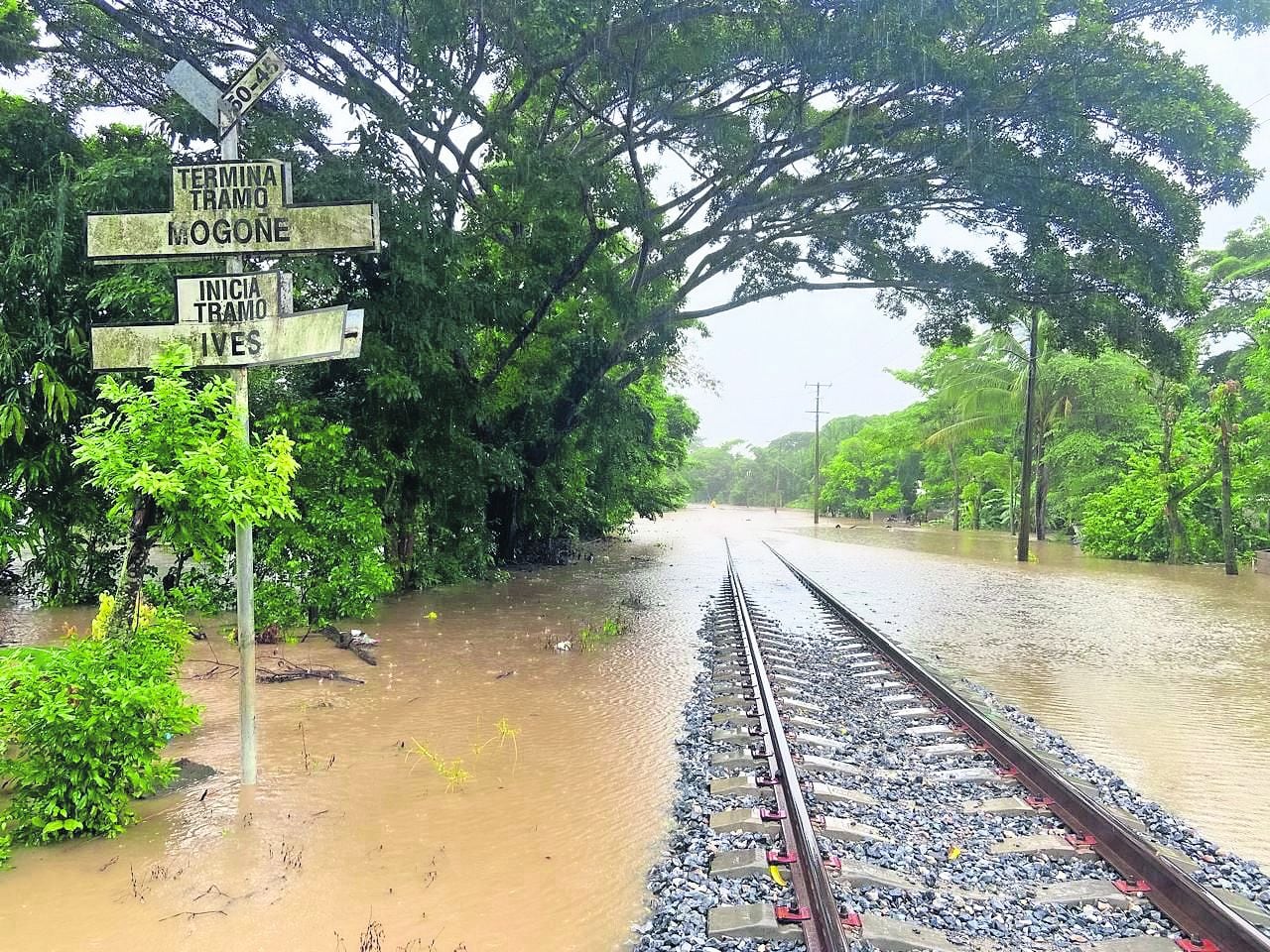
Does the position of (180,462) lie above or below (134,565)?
above

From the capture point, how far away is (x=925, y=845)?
420cm

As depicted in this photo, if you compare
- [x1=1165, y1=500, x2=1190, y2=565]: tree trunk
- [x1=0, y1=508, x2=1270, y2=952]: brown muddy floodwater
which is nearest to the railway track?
[x1=0, y1=508, x2=1270, y2=952]: brown muddy floodwater

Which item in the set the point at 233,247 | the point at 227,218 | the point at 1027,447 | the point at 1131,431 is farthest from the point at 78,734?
the point at 1131,431

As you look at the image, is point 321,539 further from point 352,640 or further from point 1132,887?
point 1132,887

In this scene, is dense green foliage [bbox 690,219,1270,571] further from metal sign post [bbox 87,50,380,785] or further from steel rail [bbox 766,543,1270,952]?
metal sign post [bbox 87,50,380,785]

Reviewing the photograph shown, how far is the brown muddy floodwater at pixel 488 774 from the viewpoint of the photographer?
11.3 feet

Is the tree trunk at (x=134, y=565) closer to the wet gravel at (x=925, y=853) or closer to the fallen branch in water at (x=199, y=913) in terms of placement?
the fallen branch in water at (x=199, y=913)

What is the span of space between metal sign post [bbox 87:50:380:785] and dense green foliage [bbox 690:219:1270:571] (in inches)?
583

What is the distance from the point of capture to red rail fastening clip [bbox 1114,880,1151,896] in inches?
143

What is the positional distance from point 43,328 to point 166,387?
Result: 4895 millimetres

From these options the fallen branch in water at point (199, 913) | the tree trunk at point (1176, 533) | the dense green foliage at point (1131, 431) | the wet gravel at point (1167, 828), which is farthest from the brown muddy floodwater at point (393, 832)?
the tree trunk at point (1176, 533)

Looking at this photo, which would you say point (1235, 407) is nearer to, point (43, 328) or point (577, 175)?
point (577, 175)

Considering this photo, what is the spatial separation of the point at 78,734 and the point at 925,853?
432cm

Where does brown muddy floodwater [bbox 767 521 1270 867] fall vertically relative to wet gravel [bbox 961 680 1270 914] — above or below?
below
